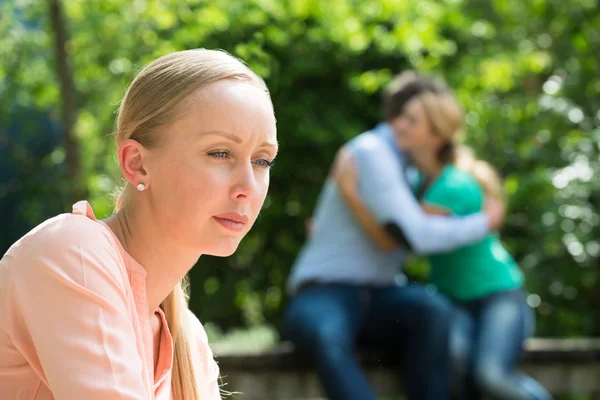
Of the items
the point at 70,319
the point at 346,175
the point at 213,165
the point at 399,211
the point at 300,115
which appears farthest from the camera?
the point at 300,115

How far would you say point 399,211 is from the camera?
3908 millimetres

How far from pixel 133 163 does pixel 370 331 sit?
8.37 feet

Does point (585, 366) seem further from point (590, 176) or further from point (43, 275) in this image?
point (43, 275)

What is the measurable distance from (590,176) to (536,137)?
1.54ft

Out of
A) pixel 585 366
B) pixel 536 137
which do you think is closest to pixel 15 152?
pixel 536 137

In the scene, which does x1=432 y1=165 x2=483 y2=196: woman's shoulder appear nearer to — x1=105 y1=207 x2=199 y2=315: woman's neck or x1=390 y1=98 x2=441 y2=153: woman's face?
x1=390 y1=98 x2=441 y2=153: woman's face

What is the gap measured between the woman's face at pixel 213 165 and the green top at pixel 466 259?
2614mm

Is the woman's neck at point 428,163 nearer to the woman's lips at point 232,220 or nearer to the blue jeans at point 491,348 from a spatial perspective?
the blue jeans at point 491,348

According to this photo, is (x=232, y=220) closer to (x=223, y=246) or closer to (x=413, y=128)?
(x=223, y=246)

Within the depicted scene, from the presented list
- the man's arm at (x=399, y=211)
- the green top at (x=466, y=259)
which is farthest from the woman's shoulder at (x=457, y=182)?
the man's arm at (x=399, y=211)

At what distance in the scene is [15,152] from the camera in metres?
5.80

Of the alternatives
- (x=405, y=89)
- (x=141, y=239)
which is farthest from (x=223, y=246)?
(x=405, y=89)

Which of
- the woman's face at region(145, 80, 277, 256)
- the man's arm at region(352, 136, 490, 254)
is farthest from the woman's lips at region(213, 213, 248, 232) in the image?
the man's arm at region(352, 136, 490, 254)

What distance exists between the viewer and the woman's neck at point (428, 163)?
165 inches
